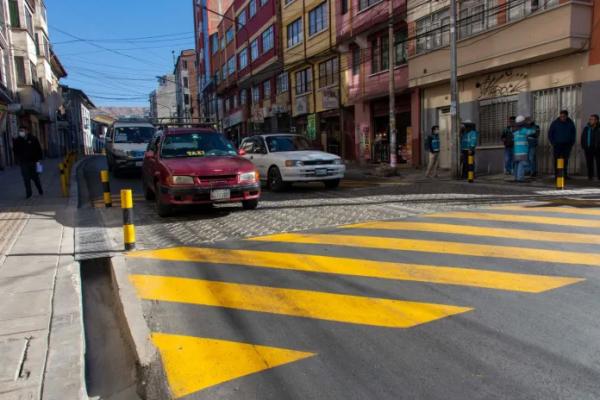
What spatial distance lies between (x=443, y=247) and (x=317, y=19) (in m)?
25.9

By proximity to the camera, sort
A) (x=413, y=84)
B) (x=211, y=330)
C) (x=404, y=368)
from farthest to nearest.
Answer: (x=413, y=84) < (x=211, y=330) < (x=404, y=368)

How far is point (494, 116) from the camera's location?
1778 centimetres

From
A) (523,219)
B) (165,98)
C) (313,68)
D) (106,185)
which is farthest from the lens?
(165,98)

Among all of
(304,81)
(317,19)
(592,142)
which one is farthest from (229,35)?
(592,142)

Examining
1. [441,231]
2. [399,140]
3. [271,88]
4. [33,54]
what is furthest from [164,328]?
[33,54]

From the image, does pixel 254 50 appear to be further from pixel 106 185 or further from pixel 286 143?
pixel 106 185

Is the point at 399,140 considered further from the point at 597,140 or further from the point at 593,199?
the point at 593,199

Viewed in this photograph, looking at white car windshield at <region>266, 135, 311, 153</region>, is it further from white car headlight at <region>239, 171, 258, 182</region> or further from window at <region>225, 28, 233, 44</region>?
window at <region>225, 28, 233, 44</region>

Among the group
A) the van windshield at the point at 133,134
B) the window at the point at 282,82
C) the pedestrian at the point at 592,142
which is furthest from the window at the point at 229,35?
the pedestrian at the point at 592,142

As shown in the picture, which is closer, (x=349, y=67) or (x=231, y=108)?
(x=349, y=67)

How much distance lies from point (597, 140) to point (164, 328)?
12.7 metres

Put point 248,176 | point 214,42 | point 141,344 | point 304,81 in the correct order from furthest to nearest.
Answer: point 214,42, point 304,81, point 248,176, point 141,344

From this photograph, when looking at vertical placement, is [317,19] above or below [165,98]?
below

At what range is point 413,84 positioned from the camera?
20969mm
